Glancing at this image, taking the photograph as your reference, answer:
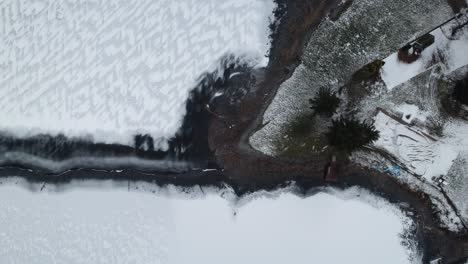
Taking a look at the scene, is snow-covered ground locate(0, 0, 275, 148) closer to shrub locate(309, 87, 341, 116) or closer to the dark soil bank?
the dark soil bank

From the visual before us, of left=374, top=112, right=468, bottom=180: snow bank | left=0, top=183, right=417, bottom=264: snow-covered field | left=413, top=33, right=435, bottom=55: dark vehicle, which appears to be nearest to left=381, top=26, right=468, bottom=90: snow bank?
left=413, top=33, right=435, bottom=55: dark vehicle

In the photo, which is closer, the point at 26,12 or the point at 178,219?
the point at 178,219

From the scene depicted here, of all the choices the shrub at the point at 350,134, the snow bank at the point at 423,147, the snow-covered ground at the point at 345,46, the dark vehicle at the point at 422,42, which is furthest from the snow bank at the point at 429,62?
the shrub at the point at 350,134

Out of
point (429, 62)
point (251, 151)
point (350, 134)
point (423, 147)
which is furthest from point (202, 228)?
point (429, 62)

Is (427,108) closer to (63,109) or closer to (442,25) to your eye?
(442,25)

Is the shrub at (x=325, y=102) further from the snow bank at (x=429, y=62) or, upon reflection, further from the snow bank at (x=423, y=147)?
the snow bank at (x=429, y=62)

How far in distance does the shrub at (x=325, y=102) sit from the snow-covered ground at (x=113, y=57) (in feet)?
3.84

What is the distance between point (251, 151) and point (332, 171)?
1.41 metres

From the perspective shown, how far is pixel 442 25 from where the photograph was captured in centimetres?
761

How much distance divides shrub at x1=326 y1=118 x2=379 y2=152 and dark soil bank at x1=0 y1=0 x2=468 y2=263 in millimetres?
452

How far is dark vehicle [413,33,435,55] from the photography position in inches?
293

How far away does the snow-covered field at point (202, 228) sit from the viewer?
729cm

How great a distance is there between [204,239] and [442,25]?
547 cm

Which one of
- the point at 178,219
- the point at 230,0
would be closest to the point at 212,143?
the point at 178,219
